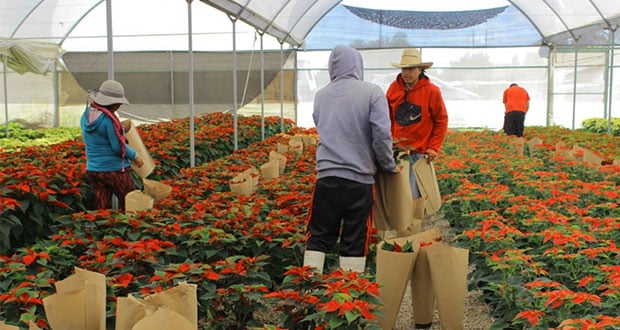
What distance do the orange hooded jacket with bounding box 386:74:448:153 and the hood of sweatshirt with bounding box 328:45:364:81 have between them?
115 centimetres

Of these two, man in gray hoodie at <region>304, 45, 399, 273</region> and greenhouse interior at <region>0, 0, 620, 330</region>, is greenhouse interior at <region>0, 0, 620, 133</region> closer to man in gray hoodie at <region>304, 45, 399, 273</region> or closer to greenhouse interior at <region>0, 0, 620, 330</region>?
greenhouse interior at <region>0, 0, 620, 330</region>

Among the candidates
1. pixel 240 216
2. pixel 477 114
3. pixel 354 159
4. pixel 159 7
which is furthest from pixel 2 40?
pixel 477 114

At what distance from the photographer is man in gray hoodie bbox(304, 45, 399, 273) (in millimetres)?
3920

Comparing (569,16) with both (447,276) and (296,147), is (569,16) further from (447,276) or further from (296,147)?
(447,276)

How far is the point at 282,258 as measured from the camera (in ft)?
14.1

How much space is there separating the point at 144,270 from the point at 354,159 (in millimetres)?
1262

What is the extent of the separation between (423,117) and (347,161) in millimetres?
1421

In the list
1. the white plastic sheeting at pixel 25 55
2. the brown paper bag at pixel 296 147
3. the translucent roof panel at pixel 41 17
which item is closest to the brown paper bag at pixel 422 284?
the brown paper bag at pixel 296 147

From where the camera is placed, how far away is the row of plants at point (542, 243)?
9.88ft

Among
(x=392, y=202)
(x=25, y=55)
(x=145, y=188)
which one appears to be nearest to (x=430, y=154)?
→ (x=392, y=202)

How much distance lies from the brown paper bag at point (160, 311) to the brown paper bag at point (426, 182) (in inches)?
101

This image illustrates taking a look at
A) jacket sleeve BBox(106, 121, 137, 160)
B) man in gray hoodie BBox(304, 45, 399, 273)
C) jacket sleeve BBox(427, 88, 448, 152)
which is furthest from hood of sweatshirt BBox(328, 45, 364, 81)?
jacket sleeve BBox(106, 121, 137, 160)

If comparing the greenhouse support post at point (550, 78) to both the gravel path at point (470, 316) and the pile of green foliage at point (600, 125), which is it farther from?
the gravel path at point (470, 316)

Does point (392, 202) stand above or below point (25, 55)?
below
